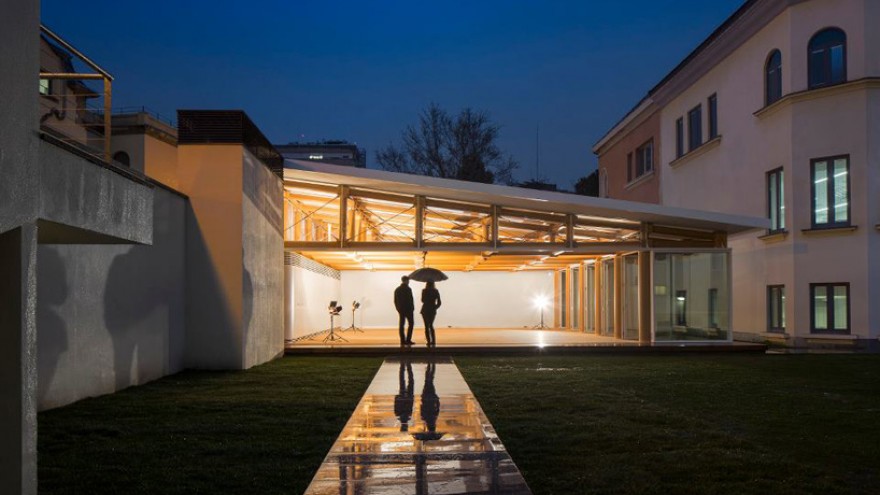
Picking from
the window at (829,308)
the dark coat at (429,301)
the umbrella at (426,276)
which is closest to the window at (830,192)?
the window at (829,308)

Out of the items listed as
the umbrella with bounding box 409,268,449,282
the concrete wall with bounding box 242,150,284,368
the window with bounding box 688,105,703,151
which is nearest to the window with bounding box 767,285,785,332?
the window with bounding box 688,105,703,151

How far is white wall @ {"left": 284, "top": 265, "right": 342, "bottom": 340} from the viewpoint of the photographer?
2094 cm

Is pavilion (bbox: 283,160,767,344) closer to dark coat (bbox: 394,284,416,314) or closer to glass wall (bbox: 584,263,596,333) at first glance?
dark coat (bbox: 394,284,416,314)

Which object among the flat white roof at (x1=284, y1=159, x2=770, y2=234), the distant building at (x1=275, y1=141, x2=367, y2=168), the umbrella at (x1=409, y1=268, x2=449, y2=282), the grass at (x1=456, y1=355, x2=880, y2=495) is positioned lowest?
the grass at (x1=456, y1=355, x2=880, y2=495)

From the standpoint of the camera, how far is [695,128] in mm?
29938

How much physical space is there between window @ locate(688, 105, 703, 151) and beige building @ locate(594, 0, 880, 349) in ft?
12.9

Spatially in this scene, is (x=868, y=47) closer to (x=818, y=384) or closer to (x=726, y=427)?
(x=818, y=384)

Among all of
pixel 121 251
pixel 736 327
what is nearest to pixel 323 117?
pixel 736 327

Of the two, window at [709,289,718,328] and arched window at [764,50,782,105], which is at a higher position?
arched window at [764,50,782,105]

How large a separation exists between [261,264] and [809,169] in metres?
13.1

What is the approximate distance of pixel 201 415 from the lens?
980 cm

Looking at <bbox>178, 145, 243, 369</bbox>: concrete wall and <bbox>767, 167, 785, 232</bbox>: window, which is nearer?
<bbox>178, 145, 243, 369</bbox>: concrete wall

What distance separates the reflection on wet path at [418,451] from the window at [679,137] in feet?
70.6

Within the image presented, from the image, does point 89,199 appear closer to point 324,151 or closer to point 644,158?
point 644,158
